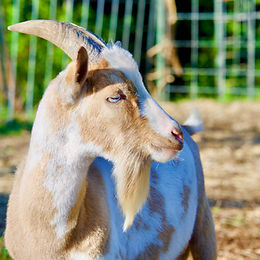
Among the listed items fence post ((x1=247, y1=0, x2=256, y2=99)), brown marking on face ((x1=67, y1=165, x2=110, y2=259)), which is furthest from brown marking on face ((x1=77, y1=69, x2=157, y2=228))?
fence post ((x1=247, y1=0, x2=256, y2=99))

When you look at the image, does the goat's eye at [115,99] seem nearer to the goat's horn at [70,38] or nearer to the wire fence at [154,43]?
the goat's horn at [70,38]

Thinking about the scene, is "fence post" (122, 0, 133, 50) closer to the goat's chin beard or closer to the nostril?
the goat's chin beard

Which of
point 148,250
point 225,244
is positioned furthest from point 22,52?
point 148,250

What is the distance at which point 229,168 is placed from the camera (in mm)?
6406

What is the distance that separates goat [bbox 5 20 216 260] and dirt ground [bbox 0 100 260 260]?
0.95 meters

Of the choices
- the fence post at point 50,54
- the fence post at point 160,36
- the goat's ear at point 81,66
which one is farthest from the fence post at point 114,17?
the goat's ear at point 81,66

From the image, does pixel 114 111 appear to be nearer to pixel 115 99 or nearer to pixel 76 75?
pixel 115 99

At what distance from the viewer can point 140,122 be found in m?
2.41

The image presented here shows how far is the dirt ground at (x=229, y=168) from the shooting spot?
438 centimetres

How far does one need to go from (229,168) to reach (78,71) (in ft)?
14.2

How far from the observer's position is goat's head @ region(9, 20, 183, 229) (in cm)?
240

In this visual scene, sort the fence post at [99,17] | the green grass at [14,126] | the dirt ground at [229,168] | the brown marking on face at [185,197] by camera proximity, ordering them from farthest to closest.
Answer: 1. the fence post at [99,17]
2. the green grass at [14,126]
3. the dirt ground at [229,168]
4. the brown marking on face at [185,197]

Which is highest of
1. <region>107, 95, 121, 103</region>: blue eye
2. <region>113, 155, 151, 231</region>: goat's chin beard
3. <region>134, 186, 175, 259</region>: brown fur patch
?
<region>107, 95, 121, 103</region>: blue eye

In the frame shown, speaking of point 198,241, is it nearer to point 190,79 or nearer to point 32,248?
point 32,248
